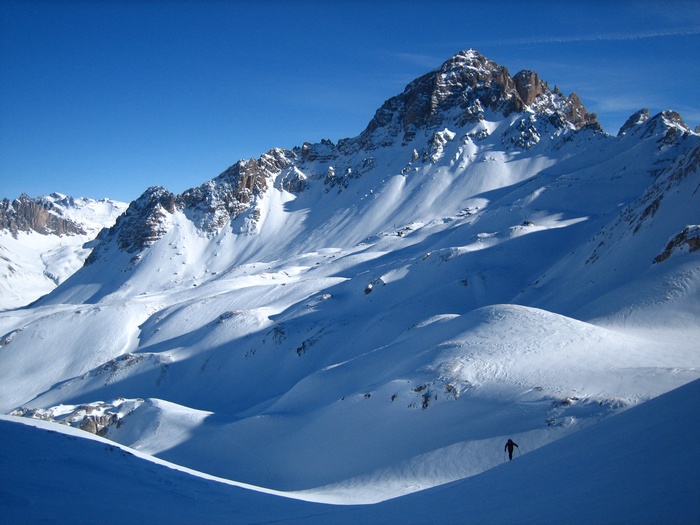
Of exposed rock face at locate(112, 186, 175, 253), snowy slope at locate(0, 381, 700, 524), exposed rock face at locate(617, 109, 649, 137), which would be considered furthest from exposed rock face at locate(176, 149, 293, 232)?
snowy slope at locate(0, 381, 700, 524)

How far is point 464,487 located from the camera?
13.1 m

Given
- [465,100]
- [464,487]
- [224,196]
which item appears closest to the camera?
[464,487]

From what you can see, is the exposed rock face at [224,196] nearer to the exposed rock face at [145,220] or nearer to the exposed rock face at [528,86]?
the exposed rock face at [145,220]

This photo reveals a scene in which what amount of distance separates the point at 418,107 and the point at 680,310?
15848cm

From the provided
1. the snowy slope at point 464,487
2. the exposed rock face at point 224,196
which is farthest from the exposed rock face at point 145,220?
the snowy slope at point 464,487

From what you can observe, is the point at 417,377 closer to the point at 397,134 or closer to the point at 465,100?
the point at 465,100

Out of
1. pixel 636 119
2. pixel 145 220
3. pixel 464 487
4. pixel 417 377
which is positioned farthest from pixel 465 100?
pixel 464 487

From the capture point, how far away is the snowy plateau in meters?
11.4

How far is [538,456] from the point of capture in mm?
13102

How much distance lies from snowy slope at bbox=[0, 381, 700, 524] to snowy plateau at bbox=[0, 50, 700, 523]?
7 centimetres

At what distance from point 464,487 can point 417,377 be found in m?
17.3

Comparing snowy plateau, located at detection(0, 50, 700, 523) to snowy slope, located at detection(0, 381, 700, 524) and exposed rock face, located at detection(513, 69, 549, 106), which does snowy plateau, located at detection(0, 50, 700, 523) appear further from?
exposed rock face, located at detection(513, 69, 549, 106)

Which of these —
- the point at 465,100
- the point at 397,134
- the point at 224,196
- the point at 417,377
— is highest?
the point at 465,100

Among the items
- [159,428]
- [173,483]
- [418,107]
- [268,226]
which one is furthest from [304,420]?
[418,107]
